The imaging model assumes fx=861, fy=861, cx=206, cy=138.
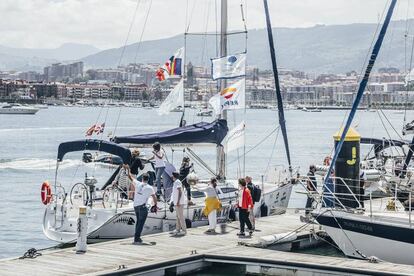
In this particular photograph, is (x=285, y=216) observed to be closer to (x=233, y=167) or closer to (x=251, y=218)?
(x=251, y=218)

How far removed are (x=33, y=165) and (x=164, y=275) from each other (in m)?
43.5

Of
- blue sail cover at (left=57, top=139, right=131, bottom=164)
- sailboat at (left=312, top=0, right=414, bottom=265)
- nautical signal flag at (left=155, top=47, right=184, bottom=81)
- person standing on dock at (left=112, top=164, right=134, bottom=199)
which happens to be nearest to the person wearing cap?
person standing on dock at (left=112, top=164, right=134, bottom=199)

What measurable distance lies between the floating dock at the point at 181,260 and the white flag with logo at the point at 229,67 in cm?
586

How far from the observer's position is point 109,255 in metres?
19.6

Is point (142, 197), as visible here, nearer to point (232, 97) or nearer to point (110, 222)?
point (110, 222)

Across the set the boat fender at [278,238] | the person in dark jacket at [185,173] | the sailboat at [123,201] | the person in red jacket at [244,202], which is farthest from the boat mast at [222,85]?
the boat fender at [278,238]

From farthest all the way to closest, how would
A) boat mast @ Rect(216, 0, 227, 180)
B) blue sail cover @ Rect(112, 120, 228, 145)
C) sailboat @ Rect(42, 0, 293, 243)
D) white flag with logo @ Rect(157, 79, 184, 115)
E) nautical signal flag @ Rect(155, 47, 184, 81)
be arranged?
nautical signal flag @ Rect(155, 47, 184, 81), white flag with logo @ Rect(157, 79, 184, 115), boat mast @ Rect(216, 0, 227, 180), blue sail cover @ Rect(112, 120, 228, 145), sailboat @ Rect(42, 0, 293, 243)

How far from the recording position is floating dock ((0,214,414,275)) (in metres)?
18.2

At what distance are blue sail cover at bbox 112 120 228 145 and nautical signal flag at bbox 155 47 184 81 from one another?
9.59 feet

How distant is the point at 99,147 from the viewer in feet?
79.8

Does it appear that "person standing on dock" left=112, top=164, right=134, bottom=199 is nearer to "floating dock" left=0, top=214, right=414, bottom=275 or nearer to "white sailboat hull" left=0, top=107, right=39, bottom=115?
"floating dock" left=0, top=214, right=414, bottom=275

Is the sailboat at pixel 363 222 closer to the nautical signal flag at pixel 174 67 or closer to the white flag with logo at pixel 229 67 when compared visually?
the white flag with logo at pixel 229 67

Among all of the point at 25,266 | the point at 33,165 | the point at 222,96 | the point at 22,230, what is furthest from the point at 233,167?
the point at 25,266

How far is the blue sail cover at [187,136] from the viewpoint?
25516 mm
